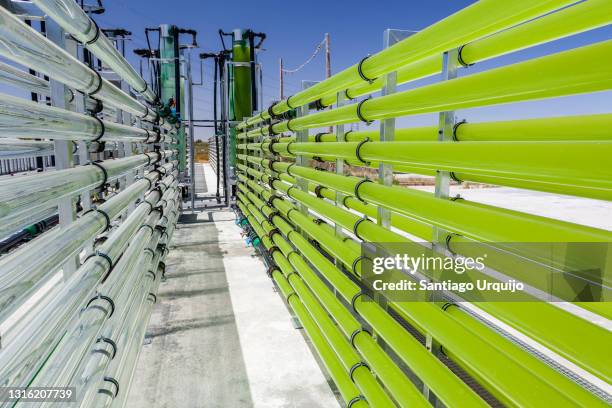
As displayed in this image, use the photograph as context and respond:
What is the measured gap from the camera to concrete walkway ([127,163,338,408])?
261 centimetres

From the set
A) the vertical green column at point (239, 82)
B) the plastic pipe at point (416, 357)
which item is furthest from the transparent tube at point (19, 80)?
the vertical green column at point (239, 82)

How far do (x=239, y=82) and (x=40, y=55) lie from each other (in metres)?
8.03

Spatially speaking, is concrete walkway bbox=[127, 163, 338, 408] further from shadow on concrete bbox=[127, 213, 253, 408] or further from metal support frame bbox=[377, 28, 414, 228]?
metal support frame bbox=[377, 28, 414, 228]

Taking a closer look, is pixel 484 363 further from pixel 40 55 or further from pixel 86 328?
pixel 40 55

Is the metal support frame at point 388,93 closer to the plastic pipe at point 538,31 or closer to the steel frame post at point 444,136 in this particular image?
the plastic pipe at point 538,31

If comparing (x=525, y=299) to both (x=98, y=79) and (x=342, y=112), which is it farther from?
(x=98, y=79)

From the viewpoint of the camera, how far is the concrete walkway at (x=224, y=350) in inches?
103

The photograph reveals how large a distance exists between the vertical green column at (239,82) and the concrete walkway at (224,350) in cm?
501

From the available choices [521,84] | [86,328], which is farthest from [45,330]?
[521,84]

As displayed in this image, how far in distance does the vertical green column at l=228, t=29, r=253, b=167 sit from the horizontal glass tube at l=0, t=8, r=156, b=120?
7173mm

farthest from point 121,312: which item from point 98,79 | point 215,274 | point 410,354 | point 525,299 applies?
point 215,274

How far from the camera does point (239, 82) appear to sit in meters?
9.10

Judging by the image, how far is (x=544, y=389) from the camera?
3.26 feet

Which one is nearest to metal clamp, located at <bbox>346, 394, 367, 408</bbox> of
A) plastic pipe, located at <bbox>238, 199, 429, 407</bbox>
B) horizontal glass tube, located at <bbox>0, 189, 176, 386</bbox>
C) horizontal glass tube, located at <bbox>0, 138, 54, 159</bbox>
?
plastic pipe, located at <bbox>238, 199, 429, 407</bbox>
